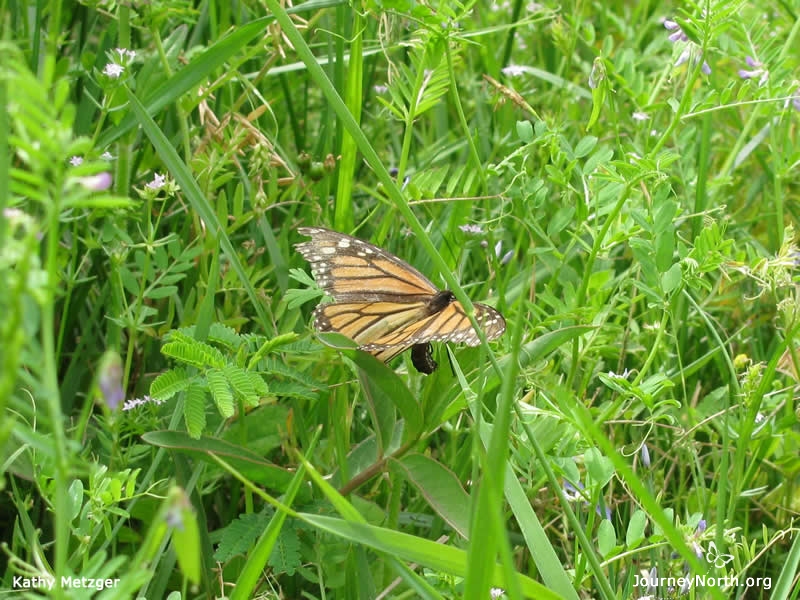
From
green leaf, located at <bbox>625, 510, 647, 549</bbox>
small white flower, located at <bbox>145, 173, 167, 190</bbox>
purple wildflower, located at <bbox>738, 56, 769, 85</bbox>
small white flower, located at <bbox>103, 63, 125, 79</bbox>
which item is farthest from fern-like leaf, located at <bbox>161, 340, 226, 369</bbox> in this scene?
purple wildflower, located at <bbox>738, 56, 769, 85</bbox>

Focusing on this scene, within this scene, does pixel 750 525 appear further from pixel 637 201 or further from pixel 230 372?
pixel 230 372

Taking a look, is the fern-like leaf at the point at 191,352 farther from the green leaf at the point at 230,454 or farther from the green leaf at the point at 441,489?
the green leaf at the point at 441,489

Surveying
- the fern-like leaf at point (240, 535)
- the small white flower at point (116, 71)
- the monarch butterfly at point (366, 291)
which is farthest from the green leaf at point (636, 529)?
the small white flower at point (116, 71)

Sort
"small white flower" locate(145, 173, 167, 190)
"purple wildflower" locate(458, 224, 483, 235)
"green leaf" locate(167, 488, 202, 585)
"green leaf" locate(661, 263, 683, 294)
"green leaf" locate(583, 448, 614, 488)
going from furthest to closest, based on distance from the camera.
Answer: "purple wildflower" locate(458, 224, 483, 235), "small white flower" locate(145, 173, 167, 190), "green leaf" locate(661, 263, 683, 294), "green leaf" locate(583, 448, 614, 488), "green leaf" locate(167, 488, 202, 585)

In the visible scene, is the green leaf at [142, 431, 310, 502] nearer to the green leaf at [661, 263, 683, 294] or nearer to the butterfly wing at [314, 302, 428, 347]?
the butterfly wing at [314, 302, 428, 347]

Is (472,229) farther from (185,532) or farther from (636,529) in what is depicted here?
(185,532)

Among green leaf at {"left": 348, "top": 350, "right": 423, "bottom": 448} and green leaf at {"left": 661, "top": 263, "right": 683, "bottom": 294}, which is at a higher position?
green leaf at {"left": 661, "top": 263, "right": 683, "bottom": 294}

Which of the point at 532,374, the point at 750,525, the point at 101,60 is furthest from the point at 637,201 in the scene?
the point at 101,60
